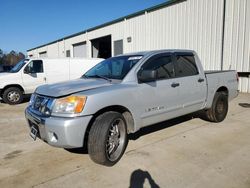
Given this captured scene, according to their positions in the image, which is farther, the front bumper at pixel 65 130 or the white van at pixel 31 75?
the white van at pixel 31 75

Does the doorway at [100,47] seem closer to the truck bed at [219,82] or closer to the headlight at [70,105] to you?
the truck bed at [219,82]

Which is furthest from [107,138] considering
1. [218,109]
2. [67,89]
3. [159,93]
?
[218,109]

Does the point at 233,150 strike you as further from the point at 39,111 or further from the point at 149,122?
the point at 39,111

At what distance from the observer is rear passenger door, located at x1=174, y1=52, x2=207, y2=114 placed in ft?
16.5

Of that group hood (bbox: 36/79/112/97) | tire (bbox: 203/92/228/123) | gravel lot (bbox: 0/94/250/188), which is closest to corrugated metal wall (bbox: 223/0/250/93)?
tire (bbox: 203/92/228/123)

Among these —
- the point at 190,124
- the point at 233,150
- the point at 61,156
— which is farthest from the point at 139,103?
the point at 190,124

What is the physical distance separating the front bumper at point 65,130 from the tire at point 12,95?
7161 millimetres

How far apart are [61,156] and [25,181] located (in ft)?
2.83

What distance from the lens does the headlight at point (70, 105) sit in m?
3.49

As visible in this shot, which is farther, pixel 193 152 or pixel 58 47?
pixel 58 47

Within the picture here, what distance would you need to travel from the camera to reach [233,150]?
14.3 ft

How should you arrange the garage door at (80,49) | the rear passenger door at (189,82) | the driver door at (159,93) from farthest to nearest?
the garage door at (80,49) → the rear passenger door at (189,82) → the driver door at (159,93)

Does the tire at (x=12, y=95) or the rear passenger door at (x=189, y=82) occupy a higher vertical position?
the rear passenger door at (x=189, y=82)

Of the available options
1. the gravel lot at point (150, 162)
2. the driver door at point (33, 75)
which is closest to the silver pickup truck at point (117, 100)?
the gravel lot at point (150, 162)
